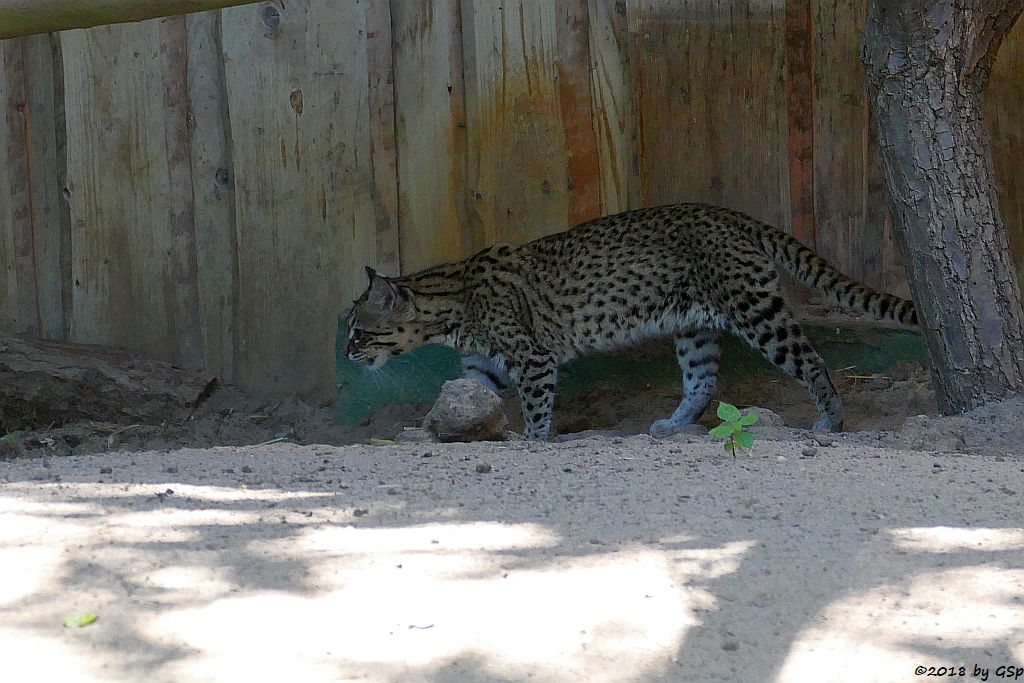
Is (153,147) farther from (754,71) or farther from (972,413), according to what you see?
(972,413)

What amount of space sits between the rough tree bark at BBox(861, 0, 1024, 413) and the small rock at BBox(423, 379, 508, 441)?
1888 mm

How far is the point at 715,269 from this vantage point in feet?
20.7

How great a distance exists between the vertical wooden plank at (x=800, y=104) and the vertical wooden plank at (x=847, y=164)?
0.11 ft

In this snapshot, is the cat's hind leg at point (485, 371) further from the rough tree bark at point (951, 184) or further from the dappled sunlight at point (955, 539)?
the dappled sunlight at point (955, 539)

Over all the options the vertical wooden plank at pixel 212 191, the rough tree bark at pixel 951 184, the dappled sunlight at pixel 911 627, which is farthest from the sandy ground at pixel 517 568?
the vertical wooden plank at pixel 212 191

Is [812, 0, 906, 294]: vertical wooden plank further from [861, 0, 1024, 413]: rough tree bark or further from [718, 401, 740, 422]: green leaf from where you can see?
[718, 401, 740, 422]: green leaf

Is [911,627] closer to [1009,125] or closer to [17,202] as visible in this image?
[1009,125]

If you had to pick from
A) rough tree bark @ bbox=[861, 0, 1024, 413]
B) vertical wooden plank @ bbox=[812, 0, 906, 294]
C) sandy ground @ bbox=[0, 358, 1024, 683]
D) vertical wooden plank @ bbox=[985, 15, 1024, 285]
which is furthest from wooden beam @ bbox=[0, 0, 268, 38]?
vertical wooden plank @ bbox=[985, 15, 1024, 285]

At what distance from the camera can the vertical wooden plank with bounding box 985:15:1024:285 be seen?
6227mm

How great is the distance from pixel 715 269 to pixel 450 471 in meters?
2.91

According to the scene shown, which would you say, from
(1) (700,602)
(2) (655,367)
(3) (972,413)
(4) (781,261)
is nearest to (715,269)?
(4) (781,261)

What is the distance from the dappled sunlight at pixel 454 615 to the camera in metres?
2.29

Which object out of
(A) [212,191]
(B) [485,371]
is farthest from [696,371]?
(A) [212,191]

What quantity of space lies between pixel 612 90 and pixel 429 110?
98cm
